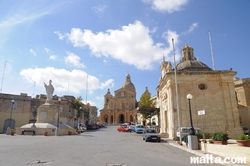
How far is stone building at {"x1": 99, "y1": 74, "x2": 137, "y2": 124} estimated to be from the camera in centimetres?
9106

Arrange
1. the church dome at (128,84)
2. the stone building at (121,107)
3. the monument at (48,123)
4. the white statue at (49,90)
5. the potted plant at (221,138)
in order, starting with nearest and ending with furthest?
the potted plant at (221,138) < the monument at (48,123) < the white statue at (49,90) < the stone building at (121,107) < the church dome at (128,84)

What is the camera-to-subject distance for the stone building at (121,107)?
299 ft

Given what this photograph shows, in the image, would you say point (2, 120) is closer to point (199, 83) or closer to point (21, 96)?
point (21, 96)

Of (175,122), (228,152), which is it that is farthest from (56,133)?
(228,152)

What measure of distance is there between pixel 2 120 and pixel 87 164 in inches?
1563

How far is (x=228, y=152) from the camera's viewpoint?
9.90 m

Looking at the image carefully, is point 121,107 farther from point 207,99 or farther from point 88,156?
point 88,156

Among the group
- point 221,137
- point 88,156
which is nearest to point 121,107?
point 221,137

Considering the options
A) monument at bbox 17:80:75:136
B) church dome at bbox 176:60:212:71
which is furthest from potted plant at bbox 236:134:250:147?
monument at bbox 17:80:75:136

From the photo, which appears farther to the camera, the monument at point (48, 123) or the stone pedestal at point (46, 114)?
the stone pedestal at point (46, 114)

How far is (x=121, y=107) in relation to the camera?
9312cm

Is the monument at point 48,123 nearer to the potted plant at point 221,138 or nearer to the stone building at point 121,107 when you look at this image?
the potted plant at point 221,138

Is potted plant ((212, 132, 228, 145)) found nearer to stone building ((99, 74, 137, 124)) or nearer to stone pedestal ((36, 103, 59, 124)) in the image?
stone pedestal ((36, 103, 59, 124))

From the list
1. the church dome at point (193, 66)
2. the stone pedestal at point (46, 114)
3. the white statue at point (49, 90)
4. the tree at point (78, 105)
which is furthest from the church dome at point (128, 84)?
the stone pedestal at point (46, 114)
